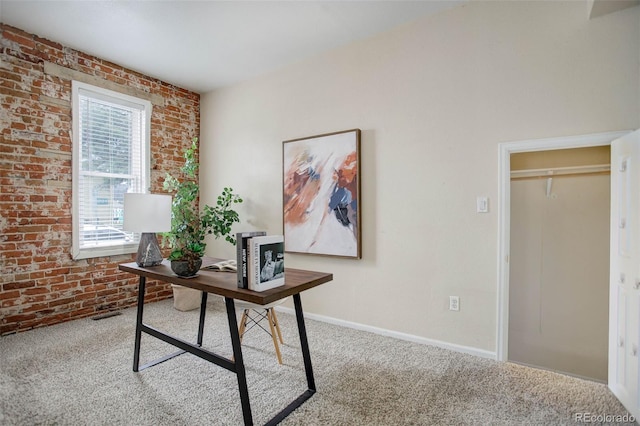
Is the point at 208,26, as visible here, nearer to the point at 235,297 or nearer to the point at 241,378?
the point at 235,297

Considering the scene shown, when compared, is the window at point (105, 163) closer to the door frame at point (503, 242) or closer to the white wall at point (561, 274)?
the door frame at point (503, 242)

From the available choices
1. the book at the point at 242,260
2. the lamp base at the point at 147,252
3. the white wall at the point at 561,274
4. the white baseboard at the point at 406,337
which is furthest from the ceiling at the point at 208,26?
the white baseboard at the point at 406,337

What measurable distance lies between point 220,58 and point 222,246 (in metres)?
2.47

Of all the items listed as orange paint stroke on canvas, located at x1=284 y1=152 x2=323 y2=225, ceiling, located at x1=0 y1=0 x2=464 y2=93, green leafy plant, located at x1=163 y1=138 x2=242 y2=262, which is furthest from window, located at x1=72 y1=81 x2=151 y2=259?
orange paint stroke on canvas, located at x1=284 y1=152 x2=323 y2=225

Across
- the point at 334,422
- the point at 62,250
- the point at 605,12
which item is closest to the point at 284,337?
the point at 334,422

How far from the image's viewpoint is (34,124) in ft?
10.8

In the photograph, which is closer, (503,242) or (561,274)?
(503,242)

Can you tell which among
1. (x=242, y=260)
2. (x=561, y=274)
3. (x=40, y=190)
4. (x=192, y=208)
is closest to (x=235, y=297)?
(x=242, y=260)

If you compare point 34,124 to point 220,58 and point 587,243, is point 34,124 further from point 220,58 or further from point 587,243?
point 587,243

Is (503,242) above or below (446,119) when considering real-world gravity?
below

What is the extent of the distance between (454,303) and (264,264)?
1891mm

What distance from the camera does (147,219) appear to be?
2.39m

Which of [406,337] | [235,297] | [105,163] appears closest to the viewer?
[235,297]

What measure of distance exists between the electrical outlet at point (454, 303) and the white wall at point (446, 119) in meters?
0.04
